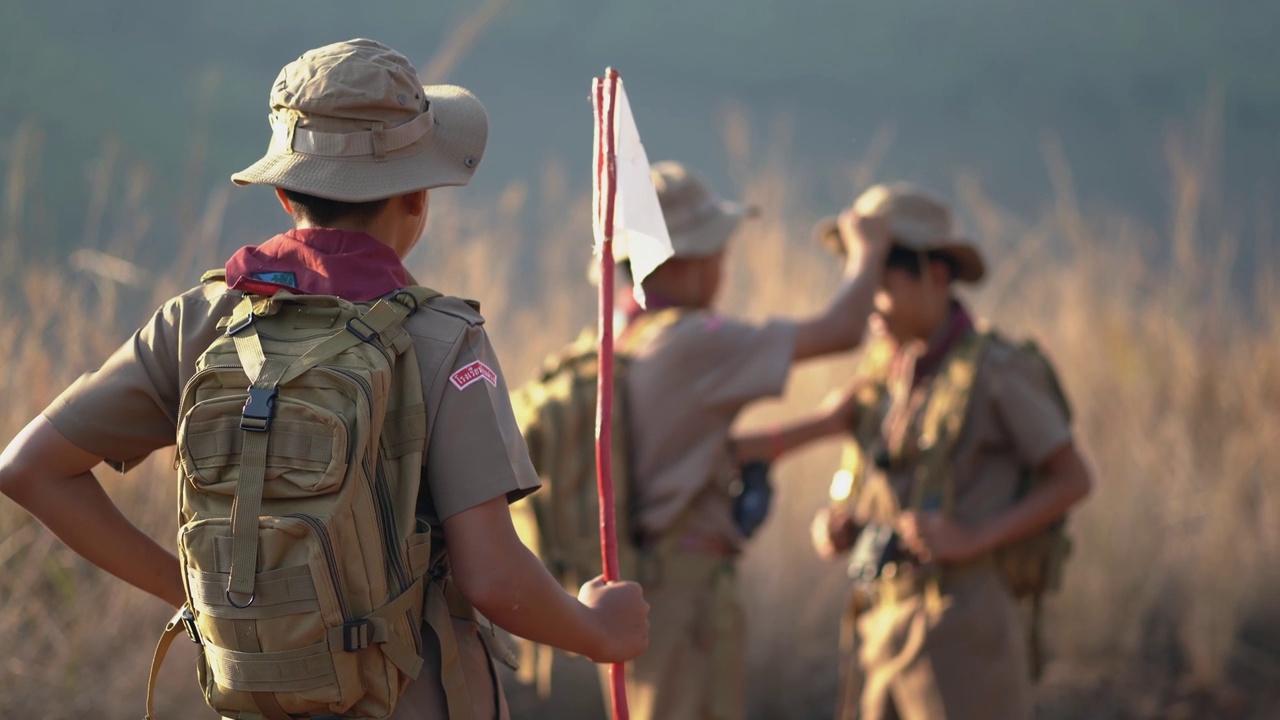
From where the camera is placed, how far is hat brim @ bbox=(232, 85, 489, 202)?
2.00 m


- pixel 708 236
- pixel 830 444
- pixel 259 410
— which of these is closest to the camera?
pixel 259 410

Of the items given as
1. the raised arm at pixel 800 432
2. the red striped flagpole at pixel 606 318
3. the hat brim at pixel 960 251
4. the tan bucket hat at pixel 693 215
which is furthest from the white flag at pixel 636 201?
the raised arm at pixel 800 432

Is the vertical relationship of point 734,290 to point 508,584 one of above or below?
below

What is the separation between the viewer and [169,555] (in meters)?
2.30

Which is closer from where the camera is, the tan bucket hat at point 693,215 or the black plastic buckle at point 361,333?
the black plastic buckle at point 361,333

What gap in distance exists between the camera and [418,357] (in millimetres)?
1950

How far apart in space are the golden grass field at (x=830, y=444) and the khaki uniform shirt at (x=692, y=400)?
1.66m

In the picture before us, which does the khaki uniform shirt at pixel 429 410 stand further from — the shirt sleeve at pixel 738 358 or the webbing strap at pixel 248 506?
the shirt sleeve at pixel 738 358

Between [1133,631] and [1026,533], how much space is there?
8.95 ft

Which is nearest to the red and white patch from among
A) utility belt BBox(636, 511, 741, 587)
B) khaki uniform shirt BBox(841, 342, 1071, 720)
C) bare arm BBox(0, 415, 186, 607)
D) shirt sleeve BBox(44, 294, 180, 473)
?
shirt sleeve BBox(44, 294, 180, 473)

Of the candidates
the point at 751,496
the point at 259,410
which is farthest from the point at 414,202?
the point at 751,496

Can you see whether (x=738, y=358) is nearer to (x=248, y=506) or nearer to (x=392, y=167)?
(x=392, y=167)

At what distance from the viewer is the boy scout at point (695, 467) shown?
3672 millimetres

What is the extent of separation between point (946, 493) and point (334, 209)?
2.17 meters
